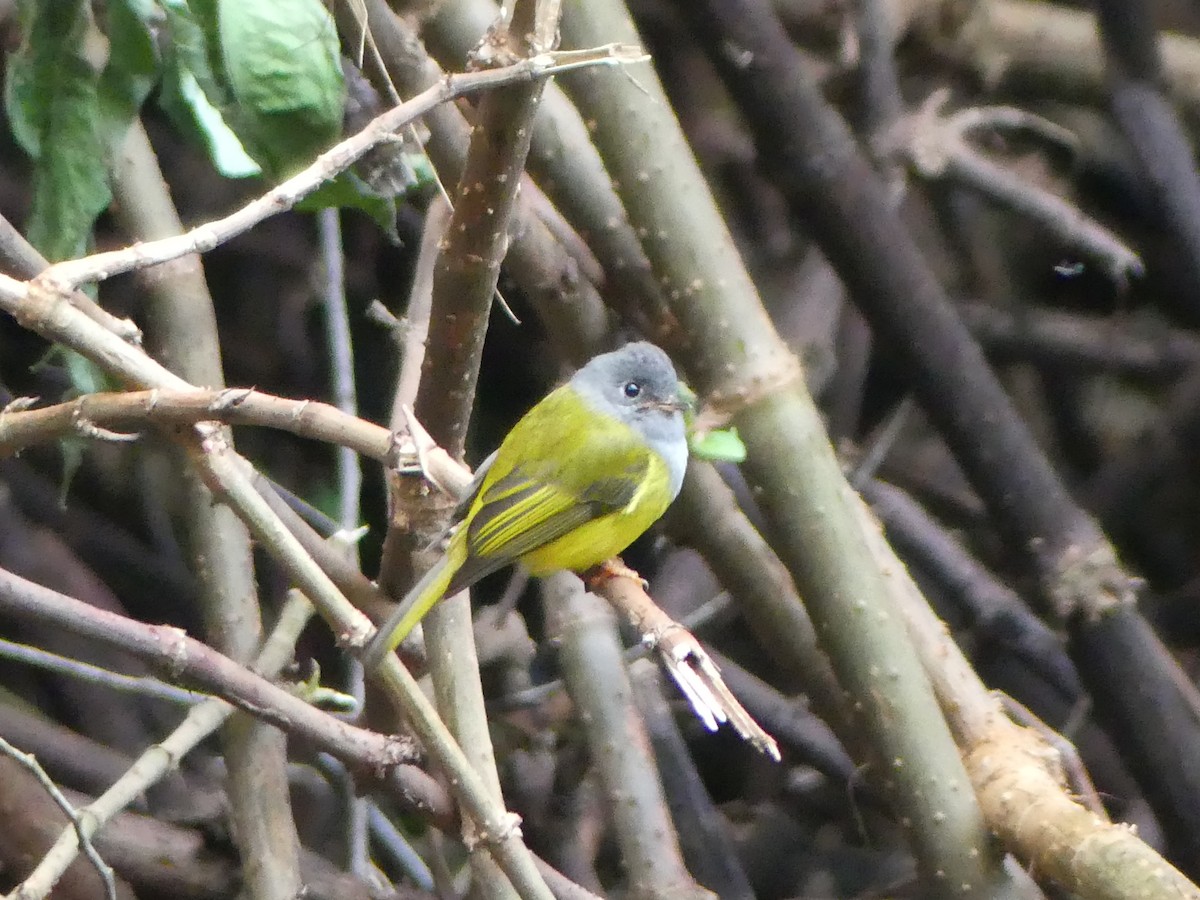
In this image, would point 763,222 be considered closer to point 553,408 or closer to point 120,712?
point 553,408

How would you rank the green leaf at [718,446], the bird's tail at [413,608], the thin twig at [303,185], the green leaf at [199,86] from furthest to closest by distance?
1. the green leaf at [718,446]
2. the green leaf at [199,86]
3. the bird's tail at [413,608]
4. the thin twig at [303,185]

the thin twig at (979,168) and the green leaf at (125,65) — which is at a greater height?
the thin twig at (979,168)

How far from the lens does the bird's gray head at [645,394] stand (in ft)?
6.53

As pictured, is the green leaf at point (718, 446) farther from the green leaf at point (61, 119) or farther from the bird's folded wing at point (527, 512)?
the green leaf at point (61, 119)

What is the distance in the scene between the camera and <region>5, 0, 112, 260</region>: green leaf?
1534mm

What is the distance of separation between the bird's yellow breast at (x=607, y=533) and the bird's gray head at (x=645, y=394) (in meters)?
0.03

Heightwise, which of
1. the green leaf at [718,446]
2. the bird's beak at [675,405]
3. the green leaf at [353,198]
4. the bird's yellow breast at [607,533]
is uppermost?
the green leaf at [353,198]

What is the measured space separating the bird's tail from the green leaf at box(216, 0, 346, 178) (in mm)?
516

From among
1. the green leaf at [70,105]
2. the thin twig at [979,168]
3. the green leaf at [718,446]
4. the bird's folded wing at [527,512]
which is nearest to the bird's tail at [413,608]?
the bird's folded wing at [527,512]

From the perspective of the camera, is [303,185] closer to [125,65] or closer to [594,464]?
[125,65]

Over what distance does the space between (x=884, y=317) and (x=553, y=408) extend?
656 millimetres

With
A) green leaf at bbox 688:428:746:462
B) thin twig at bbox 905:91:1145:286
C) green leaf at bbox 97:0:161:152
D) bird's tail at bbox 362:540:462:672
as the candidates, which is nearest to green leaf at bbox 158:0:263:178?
green leaf at bbox 97:0:161:152

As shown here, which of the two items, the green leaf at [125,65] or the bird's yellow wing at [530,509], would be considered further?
the bird's yellow wing at [530,509]

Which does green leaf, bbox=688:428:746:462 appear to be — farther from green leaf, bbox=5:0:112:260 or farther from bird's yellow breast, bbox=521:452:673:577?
green leaf, bbox=5:0:112:260
